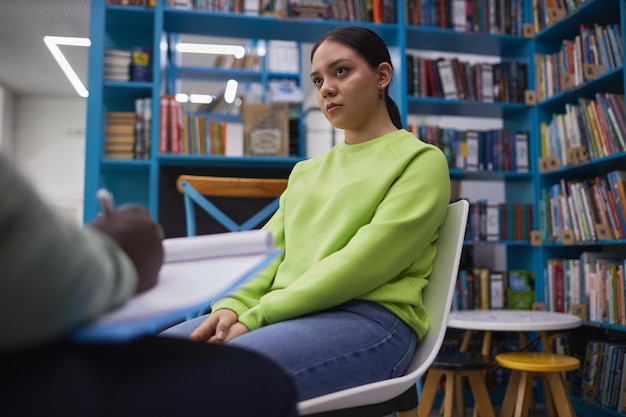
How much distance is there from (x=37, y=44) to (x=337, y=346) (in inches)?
312

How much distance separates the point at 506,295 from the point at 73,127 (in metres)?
9.03

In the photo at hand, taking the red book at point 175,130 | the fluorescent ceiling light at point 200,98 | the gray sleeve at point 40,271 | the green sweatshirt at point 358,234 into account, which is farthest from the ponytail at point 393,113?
the fluorescent ceiling light at point 200,98

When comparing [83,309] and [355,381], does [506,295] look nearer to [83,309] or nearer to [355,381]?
[355,381]

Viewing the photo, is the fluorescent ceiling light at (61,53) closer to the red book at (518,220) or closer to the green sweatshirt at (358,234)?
the red book at (518,220)

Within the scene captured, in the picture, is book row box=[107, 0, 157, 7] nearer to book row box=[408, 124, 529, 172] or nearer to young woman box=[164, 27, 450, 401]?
book row box=[408, 124, 529, 172]

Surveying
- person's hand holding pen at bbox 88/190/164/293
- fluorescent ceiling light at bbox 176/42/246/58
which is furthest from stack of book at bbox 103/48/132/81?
fluorescent ceiling light at bbox 176/42/246/58

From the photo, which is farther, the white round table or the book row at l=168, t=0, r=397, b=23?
the book row at l=168, t=0, r=397, b=23

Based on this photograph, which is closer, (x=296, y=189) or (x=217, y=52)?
(x=296, y=189)

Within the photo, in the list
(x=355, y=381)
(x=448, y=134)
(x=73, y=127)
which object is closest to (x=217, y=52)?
(x=73, y=127)

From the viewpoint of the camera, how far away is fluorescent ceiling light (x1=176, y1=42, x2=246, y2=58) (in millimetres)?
7332

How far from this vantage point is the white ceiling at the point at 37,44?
241 inches

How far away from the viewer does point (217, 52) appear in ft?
25.5

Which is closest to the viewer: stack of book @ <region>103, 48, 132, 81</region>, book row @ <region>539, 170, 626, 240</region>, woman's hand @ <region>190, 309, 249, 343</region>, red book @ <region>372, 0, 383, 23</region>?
woman's hand @ <region>190, 309, 249, 343</region>

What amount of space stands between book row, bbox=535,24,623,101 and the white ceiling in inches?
182
